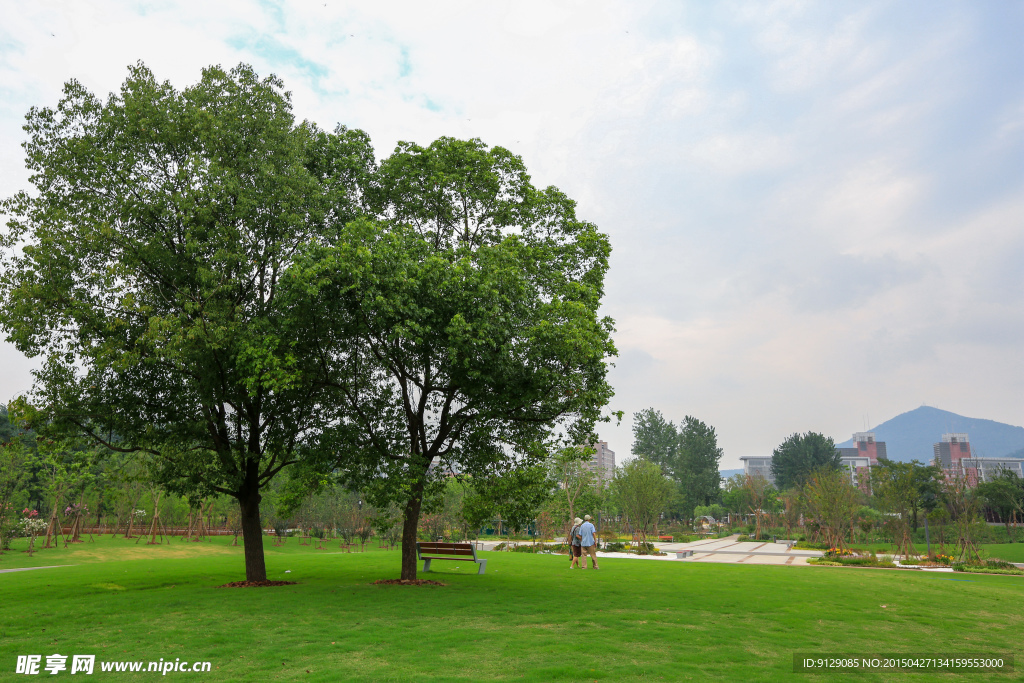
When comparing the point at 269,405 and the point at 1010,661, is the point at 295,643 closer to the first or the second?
the point at 269,405

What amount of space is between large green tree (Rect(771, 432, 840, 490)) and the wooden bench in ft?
240

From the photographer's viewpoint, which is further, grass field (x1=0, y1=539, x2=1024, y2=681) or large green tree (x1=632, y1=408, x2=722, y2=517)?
large green tree (x1=632, y1=408, x2=722, y2=517)

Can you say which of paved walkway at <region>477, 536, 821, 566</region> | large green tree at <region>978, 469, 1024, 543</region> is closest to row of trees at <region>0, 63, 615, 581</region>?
paved walkway at <region>477, 536, 821, 566</region>

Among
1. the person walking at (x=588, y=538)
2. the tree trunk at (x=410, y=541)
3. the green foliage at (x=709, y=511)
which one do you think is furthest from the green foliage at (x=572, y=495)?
the green foliage at (x=709, y=511)

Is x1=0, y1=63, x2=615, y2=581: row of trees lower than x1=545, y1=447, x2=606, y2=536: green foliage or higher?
higher

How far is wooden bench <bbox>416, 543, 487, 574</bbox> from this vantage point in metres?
18.3

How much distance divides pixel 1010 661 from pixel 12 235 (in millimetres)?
21207

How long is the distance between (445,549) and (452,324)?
29.4 ft

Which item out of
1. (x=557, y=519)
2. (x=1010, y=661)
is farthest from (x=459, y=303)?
(x=557, y=519)

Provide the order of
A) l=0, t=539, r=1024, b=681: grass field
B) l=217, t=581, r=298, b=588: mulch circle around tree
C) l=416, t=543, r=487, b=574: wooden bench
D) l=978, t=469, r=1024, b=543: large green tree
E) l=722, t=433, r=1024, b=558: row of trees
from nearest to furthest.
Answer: l=0, t=539, r=1024, b=681: grass field → l=217, t=581, r=298, b=588: mulch circle around tree → l=416, t=543, r=487, b=574: wooden bench → l=722, t=433, r=1024, b=558: row of trees → l=978, t=469, r=1024, b=543: large green tree

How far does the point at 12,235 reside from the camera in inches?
578

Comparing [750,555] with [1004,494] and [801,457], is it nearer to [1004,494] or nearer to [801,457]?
[1004,494]

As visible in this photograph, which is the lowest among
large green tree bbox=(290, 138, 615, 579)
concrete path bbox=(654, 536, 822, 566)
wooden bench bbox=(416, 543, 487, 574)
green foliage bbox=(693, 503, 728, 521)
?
green foliage bbox=(693, 503, 728, 521)

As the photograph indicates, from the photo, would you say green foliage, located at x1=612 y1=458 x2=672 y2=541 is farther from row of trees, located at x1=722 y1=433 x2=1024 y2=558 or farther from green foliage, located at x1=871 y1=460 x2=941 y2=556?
green foliage, located at x1=871 y1=460 x2=941 y2=556
